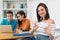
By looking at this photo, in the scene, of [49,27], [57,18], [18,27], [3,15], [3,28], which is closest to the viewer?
[49,27]

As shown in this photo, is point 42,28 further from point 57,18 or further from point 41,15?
point 57,18

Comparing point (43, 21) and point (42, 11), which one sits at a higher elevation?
point (42, 11)

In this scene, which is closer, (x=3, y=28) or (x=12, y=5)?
(x=3, y=28)

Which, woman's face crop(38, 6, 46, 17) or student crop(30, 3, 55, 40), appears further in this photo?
woman's face crop(38, 6, 46, 17)

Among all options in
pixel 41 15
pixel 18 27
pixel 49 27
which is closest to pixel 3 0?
pixel 18 27

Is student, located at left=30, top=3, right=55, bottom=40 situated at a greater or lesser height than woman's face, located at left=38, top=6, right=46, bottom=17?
lesser

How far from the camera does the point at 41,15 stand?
258 cm

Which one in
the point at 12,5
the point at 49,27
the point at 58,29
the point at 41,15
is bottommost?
the point at 58,29

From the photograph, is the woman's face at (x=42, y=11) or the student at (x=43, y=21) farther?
the woman's face at (x=42, y=11)

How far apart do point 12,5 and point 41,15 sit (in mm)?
2728

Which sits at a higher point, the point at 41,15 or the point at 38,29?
the point at 41,15

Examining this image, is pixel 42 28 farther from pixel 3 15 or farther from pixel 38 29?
pixel 3 15

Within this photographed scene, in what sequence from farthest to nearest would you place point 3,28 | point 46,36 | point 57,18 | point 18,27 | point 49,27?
1. point 57,18
2. point 18,27
3. point 3,28
4. point 46,36
5. point 49,27

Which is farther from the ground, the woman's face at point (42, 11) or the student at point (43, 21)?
the woman's face at point (42, 11)
